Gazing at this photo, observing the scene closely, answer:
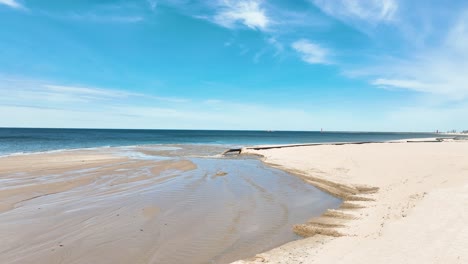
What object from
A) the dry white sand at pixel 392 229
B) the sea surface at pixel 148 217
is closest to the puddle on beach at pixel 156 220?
the sea surface at pixel 148 217

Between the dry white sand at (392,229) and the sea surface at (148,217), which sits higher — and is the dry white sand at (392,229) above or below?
above

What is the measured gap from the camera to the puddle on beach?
267 inches

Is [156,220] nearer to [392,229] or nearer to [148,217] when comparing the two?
[148,217]

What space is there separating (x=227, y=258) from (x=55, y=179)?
546 inches

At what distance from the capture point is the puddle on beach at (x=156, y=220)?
6781 mm

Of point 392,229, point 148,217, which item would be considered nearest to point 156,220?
point 148,217

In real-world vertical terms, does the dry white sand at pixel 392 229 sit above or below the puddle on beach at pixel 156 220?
above

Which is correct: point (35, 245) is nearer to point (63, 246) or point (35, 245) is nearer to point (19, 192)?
point (63, 246)

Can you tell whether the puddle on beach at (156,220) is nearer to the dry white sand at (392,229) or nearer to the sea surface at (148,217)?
the sea surface at (148,217)

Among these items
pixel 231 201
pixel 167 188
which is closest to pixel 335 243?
pixel 231 201

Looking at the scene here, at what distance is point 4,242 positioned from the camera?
7.23 meters

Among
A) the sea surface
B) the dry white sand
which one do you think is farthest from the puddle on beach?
the dry white sand

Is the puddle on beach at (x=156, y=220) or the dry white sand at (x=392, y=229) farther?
the puddle on beach at (x=156, y=220)

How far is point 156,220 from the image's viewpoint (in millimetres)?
9242
